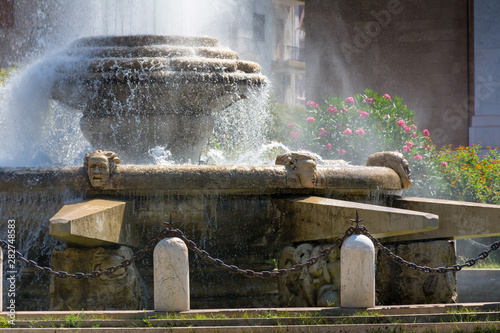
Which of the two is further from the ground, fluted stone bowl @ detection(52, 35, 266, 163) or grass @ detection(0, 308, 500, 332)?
fluted stone bowl @ detection(52, 35, 266, 163)

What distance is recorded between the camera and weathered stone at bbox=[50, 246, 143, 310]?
4.55 meters

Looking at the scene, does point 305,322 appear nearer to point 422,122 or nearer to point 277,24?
point 422,122

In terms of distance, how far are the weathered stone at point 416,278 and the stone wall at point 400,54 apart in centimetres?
993

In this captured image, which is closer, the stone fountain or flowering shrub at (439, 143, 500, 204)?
the stone fountain

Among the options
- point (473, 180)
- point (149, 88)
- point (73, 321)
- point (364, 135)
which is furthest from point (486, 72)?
point (73, 321)

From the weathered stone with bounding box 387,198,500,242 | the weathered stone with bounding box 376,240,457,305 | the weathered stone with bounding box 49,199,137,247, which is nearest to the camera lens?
the weathered stone with bounding box 49,199,137,247

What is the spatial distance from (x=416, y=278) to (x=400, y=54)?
1078 centimetres

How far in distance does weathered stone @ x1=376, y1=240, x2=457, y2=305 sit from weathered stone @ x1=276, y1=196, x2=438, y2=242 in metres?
0.45

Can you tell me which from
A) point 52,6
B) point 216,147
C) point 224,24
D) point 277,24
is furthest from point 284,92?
point 216,147

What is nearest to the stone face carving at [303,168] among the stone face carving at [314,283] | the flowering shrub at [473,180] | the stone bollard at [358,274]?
the stone face carving at [314,283]

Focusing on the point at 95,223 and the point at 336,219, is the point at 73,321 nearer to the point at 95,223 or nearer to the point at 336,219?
the point at 95,223

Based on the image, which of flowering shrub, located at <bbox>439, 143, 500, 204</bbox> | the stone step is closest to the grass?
the stone step

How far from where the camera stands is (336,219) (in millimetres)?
4758

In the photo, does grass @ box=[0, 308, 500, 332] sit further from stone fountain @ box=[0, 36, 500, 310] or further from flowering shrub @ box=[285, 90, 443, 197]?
flowering shrub @ box=[285, 90, 443, 197]
